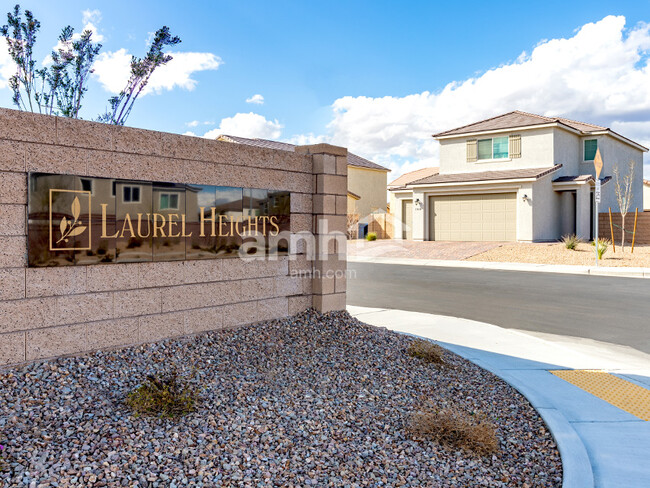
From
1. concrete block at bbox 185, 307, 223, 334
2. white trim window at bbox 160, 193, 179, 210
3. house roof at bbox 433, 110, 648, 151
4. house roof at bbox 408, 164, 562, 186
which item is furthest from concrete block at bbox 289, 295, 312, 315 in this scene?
house roof at bbox 433, 110, 648, 151

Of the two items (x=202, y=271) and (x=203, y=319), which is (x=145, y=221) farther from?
(x=203, y=319)

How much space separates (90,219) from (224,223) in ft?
5.68

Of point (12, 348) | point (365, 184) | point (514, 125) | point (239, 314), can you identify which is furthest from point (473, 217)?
point (12, 348)

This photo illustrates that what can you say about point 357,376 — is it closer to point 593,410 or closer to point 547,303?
point 593,410

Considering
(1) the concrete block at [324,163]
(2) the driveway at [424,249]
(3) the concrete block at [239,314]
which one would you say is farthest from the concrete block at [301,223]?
(2) the driveway at [424,249]

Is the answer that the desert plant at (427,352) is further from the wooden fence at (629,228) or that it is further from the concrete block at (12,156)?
the wooden fence at (629,228)

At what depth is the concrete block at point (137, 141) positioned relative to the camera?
5.65 metres

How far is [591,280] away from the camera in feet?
54.3

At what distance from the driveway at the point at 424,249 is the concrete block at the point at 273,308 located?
1802cm

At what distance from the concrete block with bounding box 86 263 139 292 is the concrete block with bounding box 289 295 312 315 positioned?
2468 millimetres

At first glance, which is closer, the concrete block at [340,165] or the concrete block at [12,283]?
the concrete block at [12,283]

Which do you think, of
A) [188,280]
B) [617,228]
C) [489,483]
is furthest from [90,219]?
[617,228]

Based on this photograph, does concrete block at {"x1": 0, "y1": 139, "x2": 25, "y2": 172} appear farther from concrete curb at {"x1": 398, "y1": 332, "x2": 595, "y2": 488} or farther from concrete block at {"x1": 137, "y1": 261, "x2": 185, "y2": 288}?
concrete curb at {"x1": 398, "y1": 332, "x2": 595, "y2": 488}

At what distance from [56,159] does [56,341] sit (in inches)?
74.2
